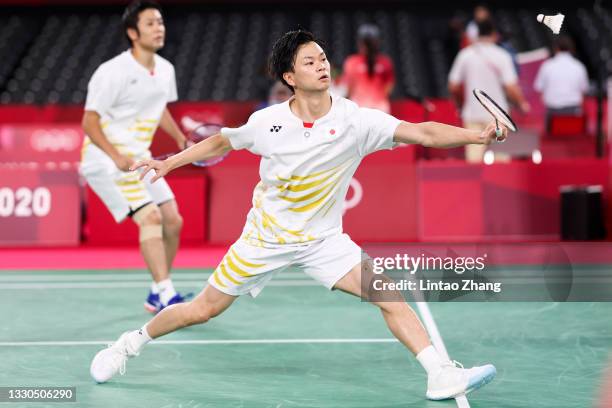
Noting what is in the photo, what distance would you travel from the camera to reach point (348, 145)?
4.42 metres

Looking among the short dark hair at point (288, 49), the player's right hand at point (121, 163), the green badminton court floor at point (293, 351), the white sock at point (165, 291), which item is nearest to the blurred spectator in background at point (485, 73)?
the green badminton court floor at point (293, 351)

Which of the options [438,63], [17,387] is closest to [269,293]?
[17,387]

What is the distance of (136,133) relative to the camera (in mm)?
6535

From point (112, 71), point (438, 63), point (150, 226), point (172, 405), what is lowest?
point (172, 405)

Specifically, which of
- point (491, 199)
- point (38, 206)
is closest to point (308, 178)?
point (491, 199)

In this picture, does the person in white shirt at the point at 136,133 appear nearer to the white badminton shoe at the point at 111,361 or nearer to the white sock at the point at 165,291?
the white sock at the point at 165,291

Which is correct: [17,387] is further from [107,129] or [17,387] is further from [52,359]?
[107,129]

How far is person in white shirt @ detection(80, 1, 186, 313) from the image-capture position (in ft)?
20.9

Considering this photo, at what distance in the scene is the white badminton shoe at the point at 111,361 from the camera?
15.4 ft

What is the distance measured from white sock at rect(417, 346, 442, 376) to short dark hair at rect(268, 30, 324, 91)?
1.30 m

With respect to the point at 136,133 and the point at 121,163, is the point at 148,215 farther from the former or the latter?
the point at 136,133

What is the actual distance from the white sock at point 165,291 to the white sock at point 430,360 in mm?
2376

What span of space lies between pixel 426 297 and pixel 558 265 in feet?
6.92

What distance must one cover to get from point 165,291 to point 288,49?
7.63 feet
